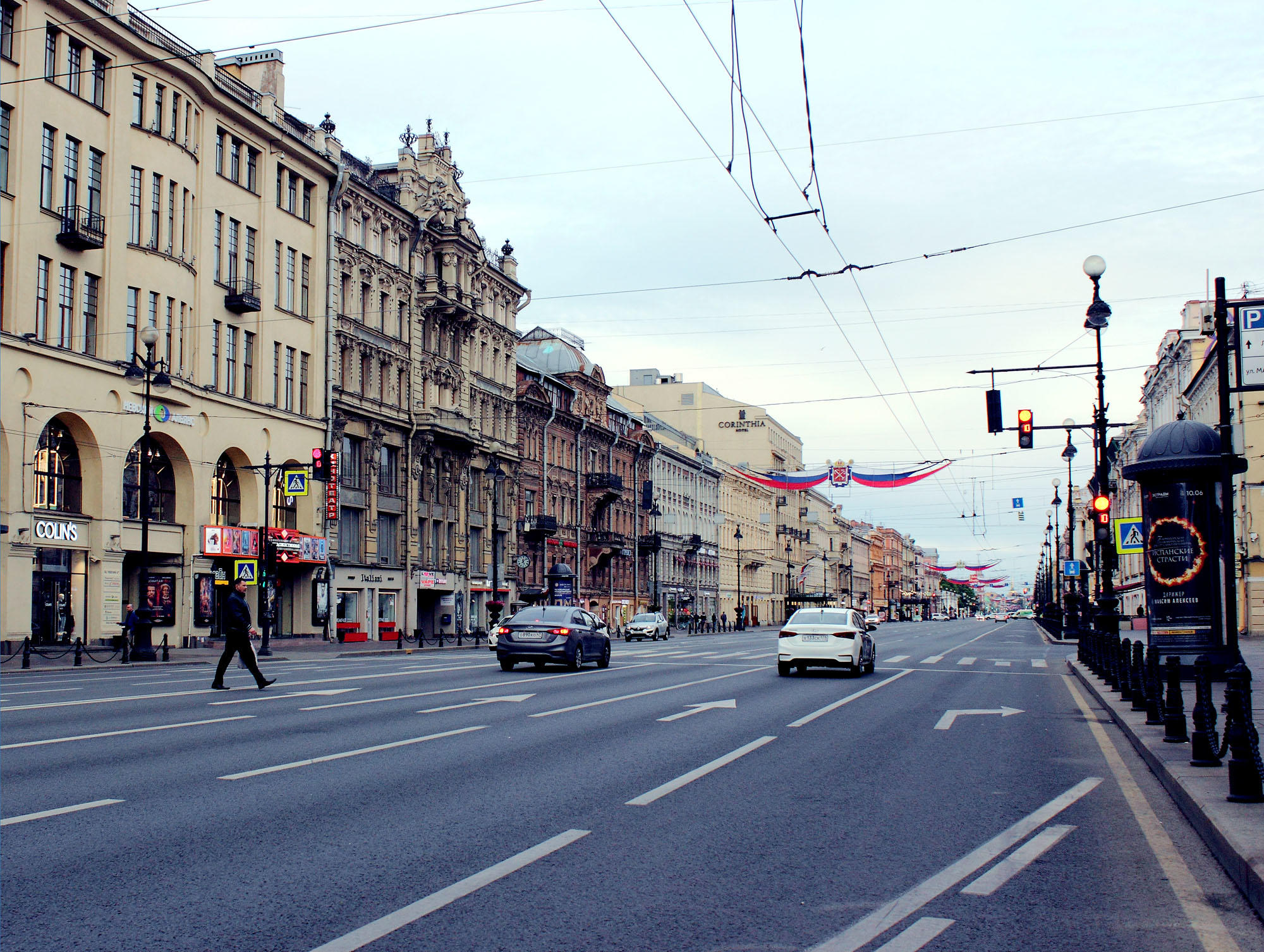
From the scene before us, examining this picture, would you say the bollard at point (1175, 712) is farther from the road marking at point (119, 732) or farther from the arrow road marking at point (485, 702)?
the road marking at point (119, 732)

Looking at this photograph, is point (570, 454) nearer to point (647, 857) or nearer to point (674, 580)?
point (674, 580)

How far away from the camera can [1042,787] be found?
34.1ft

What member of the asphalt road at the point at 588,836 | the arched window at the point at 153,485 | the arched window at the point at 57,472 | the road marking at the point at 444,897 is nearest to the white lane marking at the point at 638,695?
the asphalt road at the point at 588,836

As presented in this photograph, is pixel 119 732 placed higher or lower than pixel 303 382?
lower

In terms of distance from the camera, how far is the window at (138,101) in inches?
1567

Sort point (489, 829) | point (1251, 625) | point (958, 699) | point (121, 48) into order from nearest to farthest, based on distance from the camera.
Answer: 1. point (489, 829)
2. point (958, 699)
3. point (121, 48)
4. point (1251, 625)

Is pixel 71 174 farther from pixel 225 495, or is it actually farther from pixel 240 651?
pixel 240 651

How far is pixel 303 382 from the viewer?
49562mm

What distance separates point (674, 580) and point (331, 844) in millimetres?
90302

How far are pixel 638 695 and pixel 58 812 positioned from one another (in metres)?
12.6

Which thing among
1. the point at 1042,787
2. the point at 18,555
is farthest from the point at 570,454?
the point at 1042,787

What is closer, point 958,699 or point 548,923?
point 548,923

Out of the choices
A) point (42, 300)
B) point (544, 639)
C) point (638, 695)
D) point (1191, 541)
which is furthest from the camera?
point (42, 300)

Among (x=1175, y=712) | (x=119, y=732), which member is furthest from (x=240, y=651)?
(x=1175, y=712)
